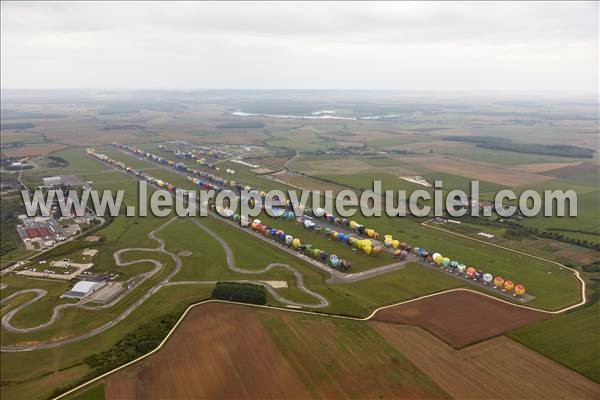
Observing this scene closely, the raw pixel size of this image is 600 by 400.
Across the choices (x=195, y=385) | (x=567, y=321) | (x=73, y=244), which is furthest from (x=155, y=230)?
(x=567, y=321)

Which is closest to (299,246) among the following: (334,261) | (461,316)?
(334,261)

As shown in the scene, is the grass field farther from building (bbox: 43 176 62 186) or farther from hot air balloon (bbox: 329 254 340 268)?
building (bbox: 43 176 62 186)

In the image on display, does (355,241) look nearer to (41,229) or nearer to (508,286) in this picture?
(508,286)

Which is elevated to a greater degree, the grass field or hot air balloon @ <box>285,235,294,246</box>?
hot air balloon @ <box>285,235,294,246</box>

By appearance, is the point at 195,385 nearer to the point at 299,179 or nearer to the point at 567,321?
the point at 567,321

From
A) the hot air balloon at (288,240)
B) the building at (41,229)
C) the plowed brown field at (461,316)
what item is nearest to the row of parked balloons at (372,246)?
the plowed brown field at (461,316)

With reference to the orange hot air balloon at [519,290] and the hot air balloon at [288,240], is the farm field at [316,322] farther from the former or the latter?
the orange hot air balloon at [519,290]

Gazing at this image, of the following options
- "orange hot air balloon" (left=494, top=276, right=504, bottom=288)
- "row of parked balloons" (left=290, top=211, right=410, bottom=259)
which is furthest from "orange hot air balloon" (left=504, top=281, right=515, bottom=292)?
"row of parked balloons" (left=290, top=211, right=410, bottom=259)
